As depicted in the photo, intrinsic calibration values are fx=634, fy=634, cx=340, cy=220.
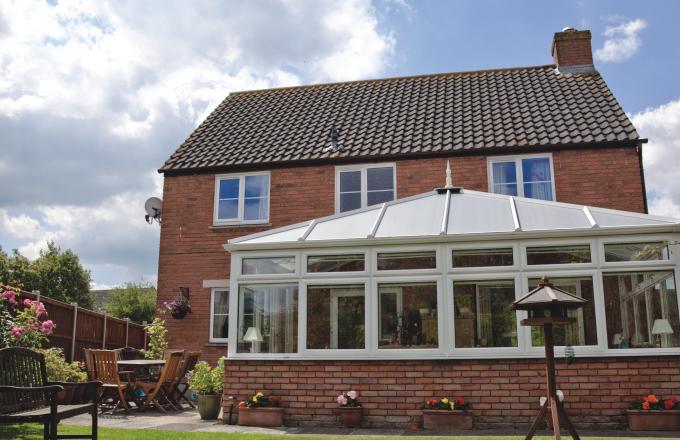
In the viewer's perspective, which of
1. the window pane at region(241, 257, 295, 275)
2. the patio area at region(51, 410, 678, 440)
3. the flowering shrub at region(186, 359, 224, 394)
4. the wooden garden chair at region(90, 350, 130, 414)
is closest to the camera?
the patio area at region(51, 410, 678, 440)

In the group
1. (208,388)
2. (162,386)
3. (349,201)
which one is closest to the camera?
(208,388)

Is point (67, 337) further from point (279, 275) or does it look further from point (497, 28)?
point (497, 28)

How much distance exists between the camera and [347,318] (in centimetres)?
953

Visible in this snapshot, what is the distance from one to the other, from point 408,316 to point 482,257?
Result: 4.54 ft

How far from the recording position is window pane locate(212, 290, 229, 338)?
13.8m

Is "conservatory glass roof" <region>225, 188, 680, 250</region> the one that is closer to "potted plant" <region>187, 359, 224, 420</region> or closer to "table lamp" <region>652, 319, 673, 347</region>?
"table lamp" <region>652, 319, 673, 347</region>

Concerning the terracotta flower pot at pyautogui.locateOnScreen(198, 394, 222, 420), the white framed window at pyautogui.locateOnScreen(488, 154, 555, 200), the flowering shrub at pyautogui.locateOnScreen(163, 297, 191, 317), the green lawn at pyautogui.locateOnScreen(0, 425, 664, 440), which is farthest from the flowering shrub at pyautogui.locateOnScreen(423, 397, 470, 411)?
the flowering shrub at pyautogui.locateOnScreen(163, 297, 191, 317)

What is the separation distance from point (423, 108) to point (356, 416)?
361 inches

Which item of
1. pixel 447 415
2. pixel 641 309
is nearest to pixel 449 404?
pixel 447 415

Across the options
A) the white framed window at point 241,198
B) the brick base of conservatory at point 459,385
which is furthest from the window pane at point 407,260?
the white framed window at point 241,198

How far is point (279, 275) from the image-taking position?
9.82m

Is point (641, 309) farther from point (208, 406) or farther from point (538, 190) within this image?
point (208, 406)

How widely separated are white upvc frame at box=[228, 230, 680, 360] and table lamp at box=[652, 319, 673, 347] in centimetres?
24

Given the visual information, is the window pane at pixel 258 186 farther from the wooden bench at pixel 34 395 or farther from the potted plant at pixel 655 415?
the potted plant at pixel 655 415
